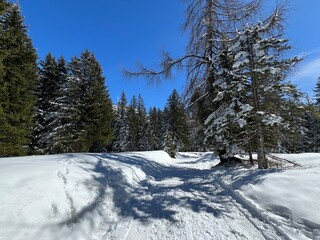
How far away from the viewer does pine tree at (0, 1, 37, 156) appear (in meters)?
12.6

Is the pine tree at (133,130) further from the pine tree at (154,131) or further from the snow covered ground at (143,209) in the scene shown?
the snow covered ground at (143,209)

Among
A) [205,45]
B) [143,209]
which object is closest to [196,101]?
[205,45]

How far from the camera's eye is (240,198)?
4938 mm

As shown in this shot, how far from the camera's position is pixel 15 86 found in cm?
1391

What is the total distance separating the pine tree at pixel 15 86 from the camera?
1257cm

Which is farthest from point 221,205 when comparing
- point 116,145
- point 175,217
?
point 116,145

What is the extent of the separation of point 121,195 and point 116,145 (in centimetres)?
3890

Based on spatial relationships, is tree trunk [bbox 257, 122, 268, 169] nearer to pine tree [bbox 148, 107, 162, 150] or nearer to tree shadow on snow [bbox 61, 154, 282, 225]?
tree shadow on snow [bbox 61, 154, 282, 225]

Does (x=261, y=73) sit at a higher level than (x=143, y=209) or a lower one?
higher

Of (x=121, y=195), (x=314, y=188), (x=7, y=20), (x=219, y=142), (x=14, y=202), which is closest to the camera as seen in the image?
(x=14, y=202)

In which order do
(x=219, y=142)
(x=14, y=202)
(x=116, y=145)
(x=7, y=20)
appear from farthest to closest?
(x=116, y=145)
(x=7, y=20)
(x=219, y=142)
(x=14, y=202)

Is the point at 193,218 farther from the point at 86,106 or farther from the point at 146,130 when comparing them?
the point at 146,130

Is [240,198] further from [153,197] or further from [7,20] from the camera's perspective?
[7,20]

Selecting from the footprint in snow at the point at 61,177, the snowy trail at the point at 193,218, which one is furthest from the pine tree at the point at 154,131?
the footprint in snow at the point at 61,177
